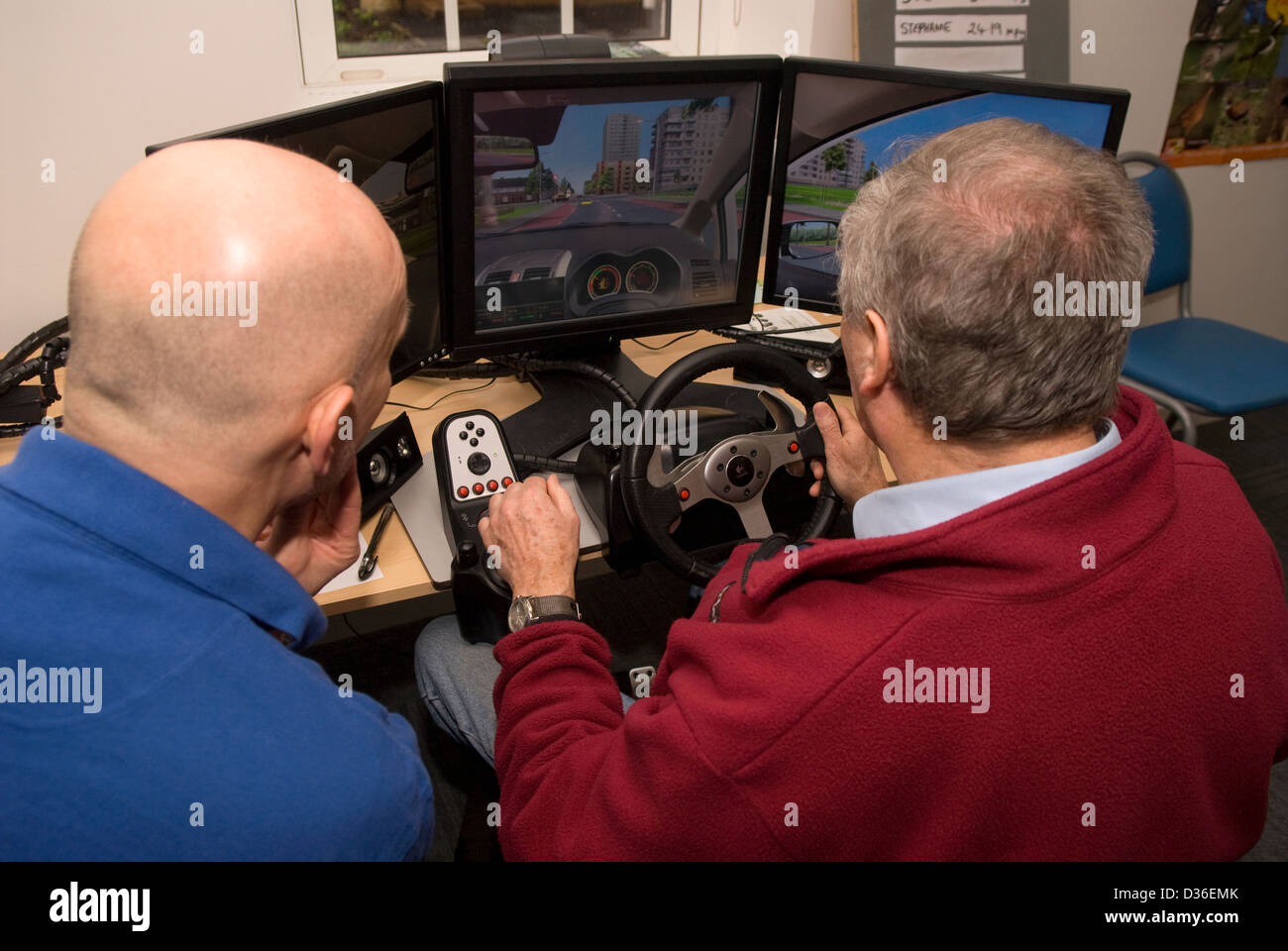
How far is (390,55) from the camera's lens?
2.19m

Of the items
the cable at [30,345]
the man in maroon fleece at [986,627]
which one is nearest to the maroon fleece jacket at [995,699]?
the man in maroon fleece at [986,627]

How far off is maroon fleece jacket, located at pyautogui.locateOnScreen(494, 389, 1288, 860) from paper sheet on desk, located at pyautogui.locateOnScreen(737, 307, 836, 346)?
1.16m

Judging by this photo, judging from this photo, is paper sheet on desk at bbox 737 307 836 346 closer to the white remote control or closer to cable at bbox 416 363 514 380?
cable at bbox 416 363 514 380

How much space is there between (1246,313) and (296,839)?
399 cm

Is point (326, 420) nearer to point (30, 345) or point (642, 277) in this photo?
point (642, 277)

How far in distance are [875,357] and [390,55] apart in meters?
1.71

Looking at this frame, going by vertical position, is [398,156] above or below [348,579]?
above

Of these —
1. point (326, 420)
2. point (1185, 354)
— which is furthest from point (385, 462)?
point (1185, 354)

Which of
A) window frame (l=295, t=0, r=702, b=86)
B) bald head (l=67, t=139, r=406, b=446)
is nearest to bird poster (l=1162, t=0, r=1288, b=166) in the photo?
window frame (l=295, t=0, r=702, b=86)

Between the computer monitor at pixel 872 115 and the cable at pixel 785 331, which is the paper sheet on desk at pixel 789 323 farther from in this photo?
the computer monitor at pixel 872 115

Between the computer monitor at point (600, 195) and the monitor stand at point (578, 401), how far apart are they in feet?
0.33

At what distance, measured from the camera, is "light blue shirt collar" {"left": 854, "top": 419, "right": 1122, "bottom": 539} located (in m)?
0.91

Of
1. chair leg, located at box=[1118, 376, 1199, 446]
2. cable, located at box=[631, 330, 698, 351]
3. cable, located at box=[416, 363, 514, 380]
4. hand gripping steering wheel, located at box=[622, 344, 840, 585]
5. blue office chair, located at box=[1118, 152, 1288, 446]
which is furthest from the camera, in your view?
blue office chair, located at box=[1118, 152, 1288, 446]

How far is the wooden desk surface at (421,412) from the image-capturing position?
1.36 meters
